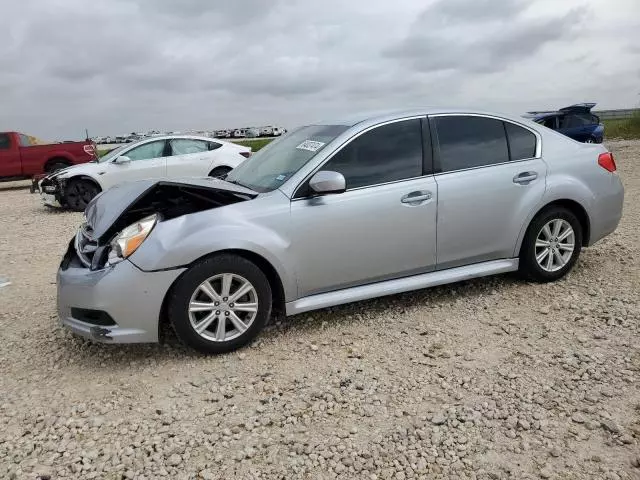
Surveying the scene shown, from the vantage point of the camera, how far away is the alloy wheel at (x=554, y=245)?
4609 millimetres

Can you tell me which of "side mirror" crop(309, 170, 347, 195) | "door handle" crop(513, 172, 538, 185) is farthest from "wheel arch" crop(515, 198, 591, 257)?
"side mirror" crop(309, 170, 347, 195)

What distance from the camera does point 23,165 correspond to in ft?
49.5

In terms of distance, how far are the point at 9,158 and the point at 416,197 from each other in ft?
48.2

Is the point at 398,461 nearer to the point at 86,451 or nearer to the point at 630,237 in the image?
the point at 86,451

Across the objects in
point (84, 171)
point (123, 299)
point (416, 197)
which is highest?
point (84, 171)

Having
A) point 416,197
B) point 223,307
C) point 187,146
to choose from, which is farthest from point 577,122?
point 223,307

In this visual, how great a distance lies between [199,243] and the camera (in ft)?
11.3

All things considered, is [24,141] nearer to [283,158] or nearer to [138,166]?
[138,166]

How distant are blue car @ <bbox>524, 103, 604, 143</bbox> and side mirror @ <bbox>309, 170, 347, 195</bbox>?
1747cm

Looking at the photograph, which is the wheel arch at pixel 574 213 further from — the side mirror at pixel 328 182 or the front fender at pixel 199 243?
the front fender at pixel 199 243

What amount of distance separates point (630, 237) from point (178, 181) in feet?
17.0

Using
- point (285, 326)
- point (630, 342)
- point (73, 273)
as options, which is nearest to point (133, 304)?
point (73, 273)

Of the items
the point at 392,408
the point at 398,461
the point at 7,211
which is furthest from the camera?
the point at 7,211

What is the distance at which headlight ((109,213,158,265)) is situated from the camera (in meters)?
3.42
